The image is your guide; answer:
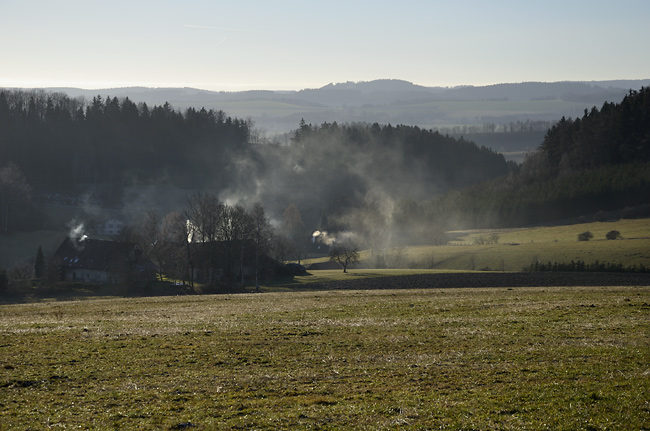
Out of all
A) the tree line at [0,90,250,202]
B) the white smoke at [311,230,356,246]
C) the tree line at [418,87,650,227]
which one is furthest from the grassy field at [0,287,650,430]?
the tree line at [0,90,250,202]

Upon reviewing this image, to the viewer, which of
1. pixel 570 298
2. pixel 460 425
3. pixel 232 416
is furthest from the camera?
pixel 570 298

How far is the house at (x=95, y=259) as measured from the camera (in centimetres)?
9356

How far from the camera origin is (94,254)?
97.0 m

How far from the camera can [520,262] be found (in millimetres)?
86875

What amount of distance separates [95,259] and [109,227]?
52685 mm

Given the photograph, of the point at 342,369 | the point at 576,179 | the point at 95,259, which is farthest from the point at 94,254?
the point at 576,179

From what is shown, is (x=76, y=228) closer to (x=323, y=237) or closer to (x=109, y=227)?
(x=109, y=227)

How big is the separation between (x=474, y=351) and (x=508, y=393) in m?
6.92

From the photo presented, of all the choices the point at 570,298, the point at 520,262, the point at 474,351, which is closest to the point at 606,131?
the point at 520,262

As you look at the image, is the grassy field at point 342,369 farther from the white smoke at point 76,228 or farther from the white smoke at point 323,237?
the white smoke at point 323,237

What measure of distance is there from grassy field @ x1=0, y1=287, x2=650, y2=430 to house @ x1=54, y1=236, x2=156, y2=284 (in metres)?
58.3

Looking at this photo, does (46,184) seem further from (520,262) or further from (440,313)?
(440,313)

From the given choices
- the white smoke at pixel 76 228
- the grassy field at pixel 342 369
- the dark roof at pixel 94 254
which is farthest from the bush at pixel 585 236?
the white smoke at pixel 76 228

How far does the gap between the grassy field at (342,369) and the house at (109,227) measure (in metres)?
113
